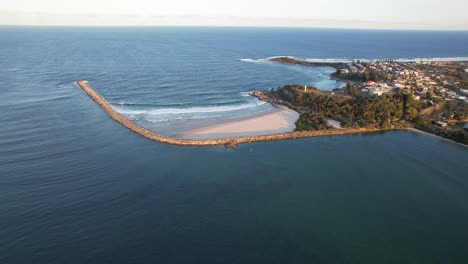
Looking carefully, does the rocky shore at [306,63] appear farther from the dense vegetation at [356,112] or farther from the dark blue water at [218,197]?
the dark blue water at [218,197]

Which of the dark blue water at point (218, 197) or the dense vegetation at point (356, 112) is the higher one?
the dense vegetation at point (356, 112)

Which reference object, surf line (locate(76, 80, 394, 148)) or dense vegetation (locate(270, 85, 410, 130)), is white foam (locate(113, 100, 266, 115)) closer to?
surf line (locate(76, 80, 394, 148))

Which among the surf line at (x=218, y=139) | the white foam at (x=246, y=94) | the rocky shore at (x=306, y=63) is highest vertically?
the rocky shore at (x=306, y=63)

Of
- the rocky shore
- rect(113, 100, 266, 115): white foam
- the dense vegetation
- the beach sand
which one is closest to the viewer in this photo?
the beach sand

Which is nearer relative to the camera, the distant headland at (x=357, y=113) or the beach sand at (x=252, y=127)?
the beach sand at (x=252, y=127)

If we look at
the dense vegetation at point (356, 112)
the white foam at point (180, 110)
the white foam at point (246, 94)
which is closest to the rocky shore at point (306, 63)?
the white foam at point (246, 94)

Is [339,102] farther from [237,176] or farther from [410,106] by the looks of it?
[237,176]

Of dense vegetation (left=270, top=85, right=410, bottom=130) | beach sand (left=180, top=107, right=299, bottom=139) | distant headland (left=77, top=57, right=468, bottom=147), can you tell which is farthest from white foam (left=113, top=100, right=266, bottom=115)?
dense vegetation (left=270, top=85, right=410, bottom=130)

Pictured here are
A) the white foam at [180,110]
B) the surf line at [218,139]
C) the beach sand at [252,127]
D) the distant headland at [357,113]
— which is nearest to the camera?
the surf line at [218,139]

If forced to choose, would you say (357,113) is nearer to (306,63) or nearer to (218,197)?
(218,197)
